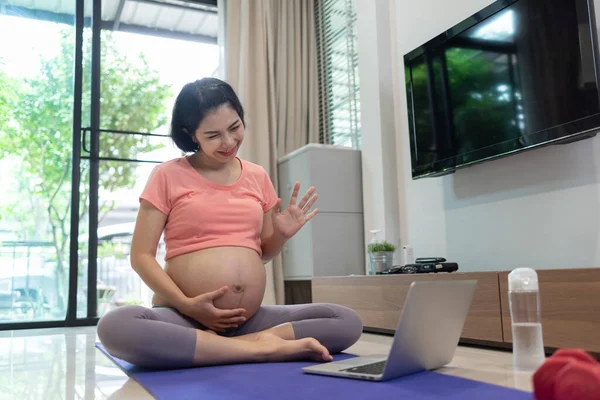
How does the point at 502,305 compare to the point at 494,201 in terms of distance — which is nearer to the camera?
the point at 502,305

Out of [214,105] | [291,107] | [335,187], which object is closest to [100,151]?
[291,107]

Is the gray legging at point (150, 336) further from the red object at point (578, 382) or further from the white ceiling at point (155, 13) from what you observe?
the white ceiling at point (155, 13)

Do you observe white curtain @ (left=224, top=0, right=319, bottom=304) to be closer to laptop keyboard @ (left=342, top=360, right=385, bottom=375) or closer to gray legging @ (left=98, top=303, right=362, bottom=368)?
gray legging @ (left=98, top=303, right=362, bottom=368)

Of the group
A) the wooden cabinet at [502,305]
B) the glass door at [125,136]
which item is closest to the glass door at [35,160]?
the glass door at [125,136]

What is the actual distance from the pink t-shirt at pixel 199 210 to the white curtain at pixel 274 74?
7.25ft

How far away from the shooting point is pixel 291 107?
4.38m

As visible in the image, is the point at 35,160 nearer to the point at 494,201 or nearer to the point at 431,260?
the point at 431,260

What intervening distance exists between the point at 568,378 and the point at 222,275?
1021mm

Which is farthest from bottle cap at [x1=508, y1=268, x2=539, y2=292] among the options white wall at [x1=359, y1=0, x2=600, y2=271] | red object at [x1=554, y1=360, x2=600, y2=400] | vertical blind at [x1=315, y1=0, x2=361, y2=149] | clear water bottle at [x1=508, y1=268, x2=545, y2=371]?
vertical blind at [x1=315, y1=0, x2=361, y2=149]

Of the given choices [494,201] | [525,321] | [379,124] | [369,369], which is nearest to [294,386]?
[369,369]

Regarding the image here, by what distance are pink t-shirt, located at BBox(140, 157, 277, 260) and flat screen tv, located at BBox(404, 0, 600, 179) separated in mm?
1226

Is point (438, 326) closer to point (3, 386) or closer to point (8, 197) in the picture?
point (3, 386)

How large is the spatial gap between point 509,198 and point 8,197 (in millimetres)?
3169

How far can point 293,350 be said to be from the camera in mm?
1566
